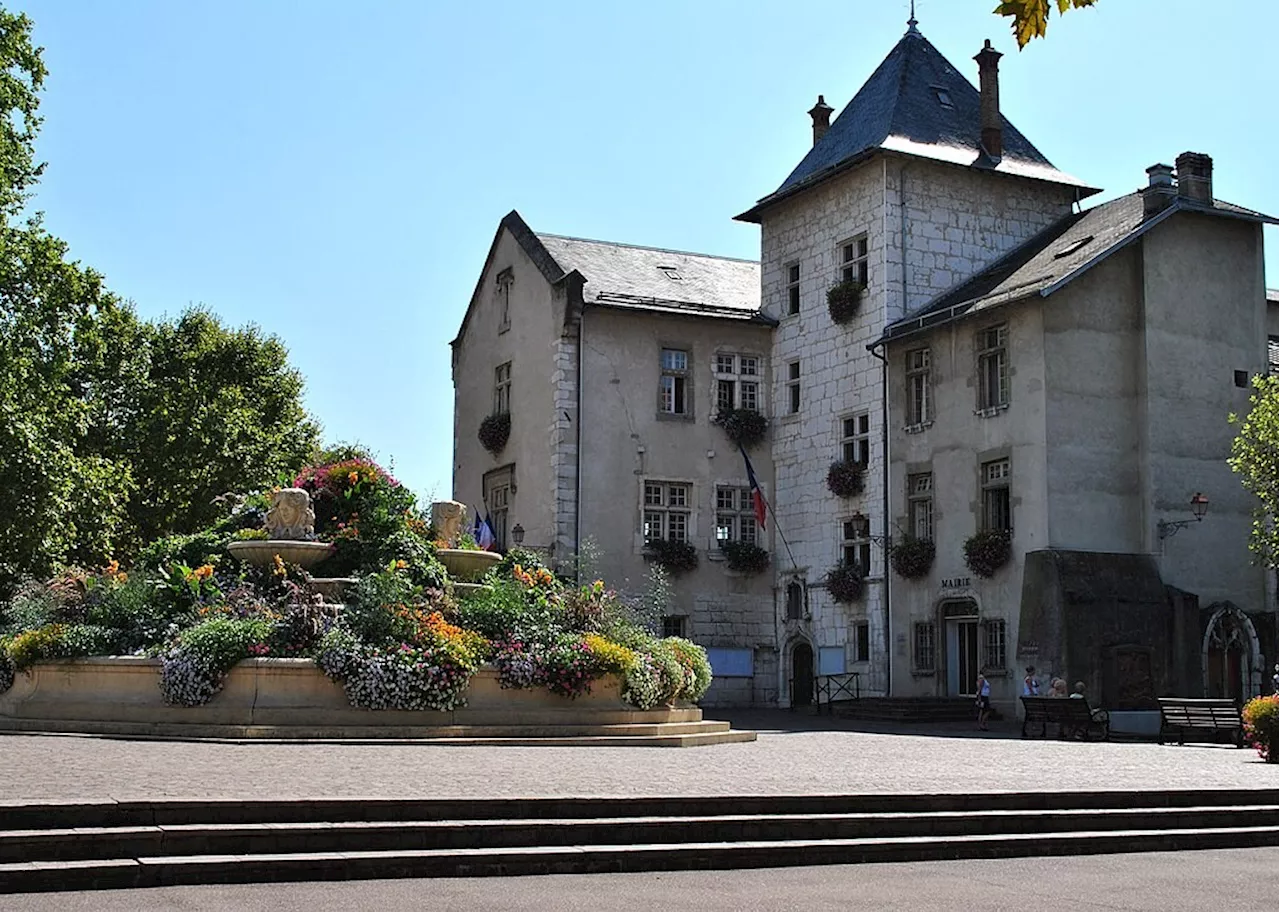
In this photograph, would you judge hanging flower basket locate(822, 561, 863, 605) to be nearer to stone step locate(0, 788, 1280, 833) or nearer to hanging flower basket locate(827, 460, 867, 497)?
hanging flower basket locate(827, 460, 867, 497)

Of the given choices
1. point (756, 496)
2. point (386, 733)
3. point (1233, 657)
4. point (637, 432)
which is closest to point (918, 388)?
point (756, 496)

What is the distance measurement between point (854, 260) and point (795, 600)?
27.4 feet

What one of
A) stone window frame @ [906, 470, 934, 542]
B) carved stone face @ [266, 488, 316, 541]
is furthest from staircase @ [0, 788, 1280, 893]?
stone window frame @ [906, 470, 934, 542]

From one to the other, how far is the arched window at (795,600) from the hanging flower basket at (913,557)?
4.08 m

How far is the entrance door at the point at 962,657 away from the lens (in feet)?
117

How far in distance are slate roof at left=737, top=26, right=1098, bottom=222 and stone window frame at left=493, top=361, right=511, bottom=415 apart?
7.48 meters

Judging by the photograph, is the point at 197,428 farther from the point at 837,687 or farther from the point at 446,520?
the point at 446,520

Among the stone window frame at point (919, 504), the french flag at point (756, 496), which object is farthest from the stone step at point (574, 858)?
the french flag at point (756, 496)

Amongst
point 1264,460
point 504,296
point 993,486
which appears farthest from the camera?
point 504,296

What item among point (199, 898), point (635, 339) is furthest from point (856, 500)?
point (199, 898)

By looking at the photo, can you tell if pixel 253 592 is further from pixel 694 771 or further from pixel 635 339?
pixel 635 339

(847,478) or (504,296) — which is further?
(504,296)

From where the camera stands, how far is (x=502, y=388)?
145ft

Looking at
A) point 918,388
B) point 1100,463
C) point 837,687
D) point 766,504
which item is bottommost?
point 837,687
